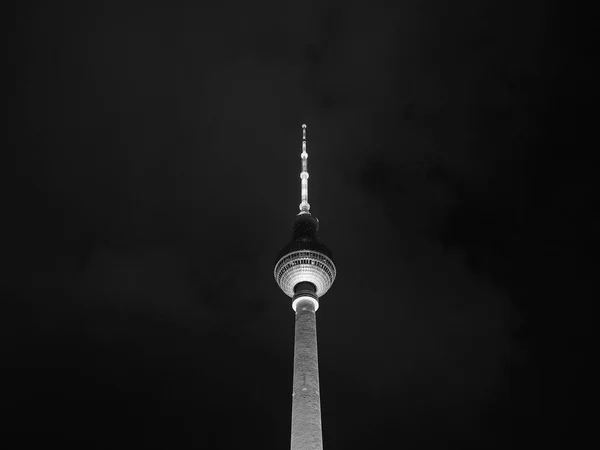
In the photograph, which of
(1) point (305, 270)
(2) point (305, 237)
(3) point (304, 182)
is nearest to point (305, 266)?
(1) point (305, 270)

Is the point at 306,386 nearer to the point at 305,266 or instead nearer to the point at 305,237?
the point at 305,266

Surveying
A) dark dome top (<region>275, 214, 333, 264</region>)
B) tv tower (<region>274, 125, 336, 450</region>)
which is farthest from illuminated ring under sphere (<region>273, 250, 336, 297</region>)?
dark dome top (<region>275, 214, 333, 264</region>)

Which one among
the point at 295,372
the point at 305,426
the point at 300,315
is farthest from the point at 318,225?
the point at 305,426

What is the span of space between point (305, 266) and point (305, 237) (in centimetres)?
445

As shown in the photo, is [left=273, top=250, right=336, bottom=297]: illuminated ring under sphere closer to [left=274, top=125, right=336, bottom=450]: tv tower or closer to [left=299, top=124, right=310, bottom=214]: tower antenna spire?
[left=274, top=125, right=336, bottom=450]: tv tower

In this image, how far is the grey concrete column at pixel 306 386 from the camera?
234 ft

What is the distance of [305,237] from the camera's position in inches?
3526

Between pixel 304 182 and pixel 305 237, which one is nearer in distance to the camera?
pixel 305 237

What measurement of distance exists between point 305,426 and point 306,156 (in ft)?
137

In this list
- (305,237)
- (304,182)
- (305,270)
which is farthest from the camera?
(304,182)

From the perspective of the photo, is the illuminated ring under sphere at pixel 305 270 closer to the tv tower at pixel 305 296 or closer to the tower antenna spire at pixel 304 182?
the tv tower at pixel 305 296

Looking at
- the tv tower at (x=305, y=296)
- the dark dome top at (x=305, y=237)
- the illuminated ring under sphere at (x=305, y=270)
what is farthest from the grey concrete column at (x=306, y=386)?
→ the dark dome top at (x=305, y=237)

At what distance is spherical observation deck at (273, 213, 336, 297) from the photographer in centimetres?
8706

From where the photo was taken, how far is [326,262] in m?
88.0
